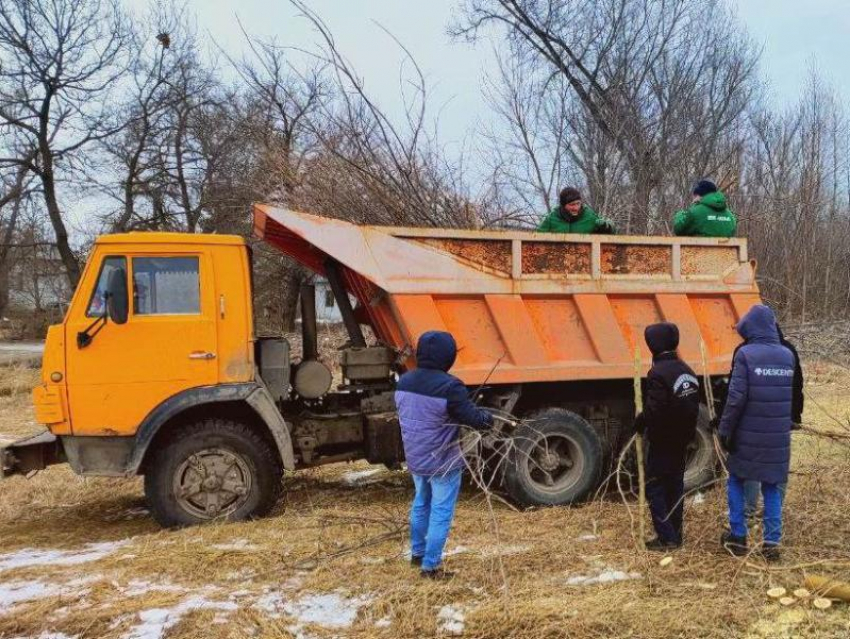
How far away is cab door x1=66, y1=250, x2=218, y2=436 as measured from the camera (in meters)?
5.31

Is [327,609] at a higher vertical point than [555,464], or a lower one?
lower

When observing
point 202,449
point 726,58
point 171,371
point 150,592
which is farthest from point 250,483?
point 726,58

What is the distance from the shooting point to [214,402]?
5.55 m

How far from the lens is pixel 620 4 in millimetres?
14320

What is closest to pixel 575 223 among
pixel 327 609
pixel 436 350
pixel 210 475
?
pixel 436 350

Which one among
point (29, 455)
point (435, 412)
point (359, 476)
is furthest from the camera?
point (359, 476)

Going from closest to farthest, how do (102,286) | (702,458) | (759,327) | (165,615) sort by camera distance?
(165,615) → (759,327) → (102,286) → (702,458)

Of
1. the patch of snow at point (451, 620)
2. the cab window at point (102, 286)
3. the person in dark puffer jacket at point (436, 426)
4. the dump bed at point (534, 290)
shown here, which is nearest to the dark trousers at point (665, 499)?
the person in dark puffer jacket at point (436, 426)

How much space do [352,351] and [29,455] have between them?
257 centimetres

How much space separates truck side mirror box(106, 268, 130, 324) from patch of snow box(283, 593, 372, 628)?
2.51 m

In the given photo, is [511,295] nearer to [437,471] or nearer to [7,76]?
[437,471]

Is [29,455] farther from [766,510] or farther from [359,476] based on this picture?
[766,510]

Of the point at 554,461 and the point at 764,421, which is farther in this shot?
the point at 554,461

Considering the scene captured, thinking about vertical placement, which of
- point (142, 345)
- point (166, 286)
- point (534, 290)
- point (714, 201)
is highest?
point (714, 201)
